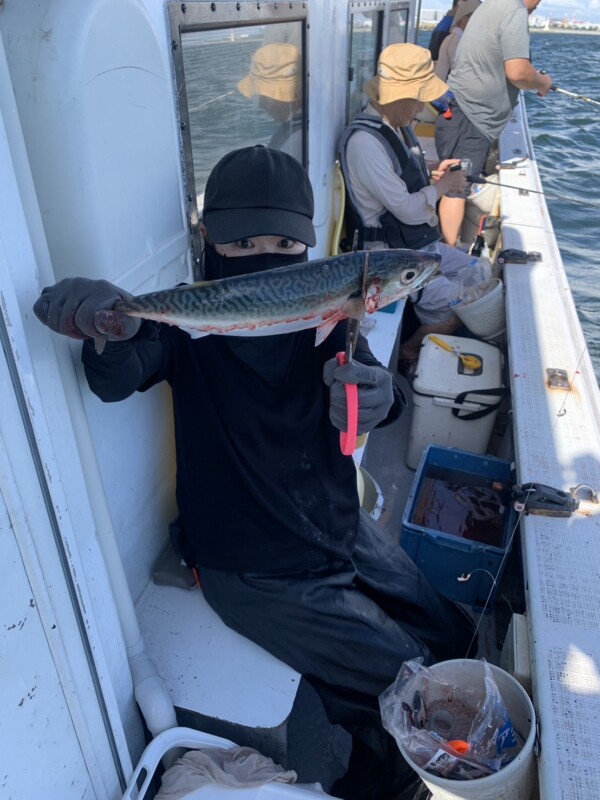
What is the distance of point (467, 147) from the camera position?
6.53m

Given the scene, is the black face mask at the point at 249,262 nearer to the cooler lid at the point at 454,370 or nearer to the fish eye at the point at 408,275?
the fish eye at the point at 408,275

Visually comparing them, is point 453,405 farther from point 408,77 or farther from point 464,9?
point 464,9

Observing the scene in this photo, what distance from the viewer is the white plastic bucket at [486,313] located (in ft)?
14.5

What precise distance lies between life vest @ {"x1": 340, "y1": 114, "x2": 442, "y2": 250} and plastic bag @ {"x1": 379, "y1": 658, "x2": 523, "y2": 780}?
3276 mm

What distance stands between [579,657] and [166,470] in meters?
1.57

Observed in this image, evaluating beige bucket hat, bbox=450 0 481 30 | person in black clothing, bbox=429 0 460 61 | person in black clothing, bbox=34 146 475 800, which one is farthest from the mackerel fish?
person in black clothing, bbox=429 0 460 61

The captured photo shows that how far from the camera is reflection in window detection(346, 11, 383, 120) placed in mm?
4758

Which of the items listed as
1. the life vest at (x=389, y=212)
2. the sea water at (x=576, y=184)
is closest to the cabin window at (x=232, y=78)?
the life vest at (x=389, y=212)

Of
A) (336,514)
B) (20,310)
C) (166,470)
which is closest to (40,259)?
(20,310)

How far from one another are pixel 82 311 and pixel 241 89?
1826mm

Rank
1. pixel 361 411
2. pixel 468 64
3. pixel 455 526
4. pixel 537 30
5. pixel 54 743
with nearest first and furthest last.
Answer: pixel 54 743, pixel 361 411, pixel 455 526, pixel 468 64, pixel 537 30

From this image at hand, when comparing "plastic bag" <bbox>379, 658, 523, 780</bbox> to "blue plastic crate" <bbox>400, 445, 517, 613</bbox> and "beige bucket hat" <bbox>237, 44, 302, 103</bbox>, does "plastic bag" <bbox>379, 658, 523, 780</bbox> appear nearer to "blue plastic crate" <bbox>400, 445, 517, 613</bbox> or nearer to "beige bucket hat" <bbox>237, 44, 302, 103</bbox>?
"blue plastic crate" <bbox>400, 445, 517, 613</bbox>

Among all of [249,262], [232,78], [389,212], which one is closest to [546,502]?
[249,262]

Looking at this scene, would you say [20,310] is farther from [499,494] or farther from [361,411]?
[499,494]
